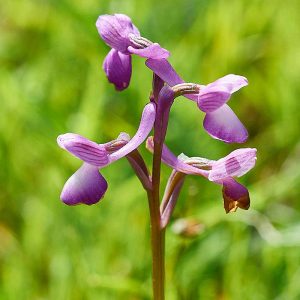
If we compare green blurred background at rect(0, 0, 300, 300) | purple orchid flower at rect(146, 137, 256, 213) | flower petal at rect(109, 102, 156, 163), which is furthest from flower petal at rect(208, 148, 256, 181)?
green blurred background at rect(0, 0, 300, 300)

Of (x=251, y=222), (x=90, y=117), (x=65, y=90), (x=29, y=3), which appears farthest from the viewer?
(x=29, y=3)

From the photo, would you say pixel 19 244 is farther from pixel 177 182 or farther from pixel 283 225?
pixel 177 182

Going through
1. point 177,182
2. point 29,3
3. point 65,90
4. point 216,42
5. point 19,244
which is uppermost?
point 29,3

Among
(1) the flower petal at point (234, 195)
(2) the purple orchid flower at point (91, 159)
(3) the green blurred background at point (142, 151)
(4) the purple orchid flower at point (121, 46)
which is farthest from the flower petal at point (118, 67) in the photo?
(3) the green blurred background at point (142, 151)

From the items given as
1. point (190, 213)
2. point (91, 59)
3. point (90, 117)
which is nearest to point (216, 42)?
point (91, 59)

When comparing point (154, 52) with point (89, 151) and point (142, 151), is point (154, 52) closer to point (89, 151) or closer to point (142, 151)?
point (89, 151)

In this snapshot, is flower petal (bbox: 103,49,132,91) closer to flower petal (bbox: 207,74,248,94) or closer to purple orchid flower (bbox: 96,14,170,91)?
purple orchid flower (bbox: 96,14,170,91)
